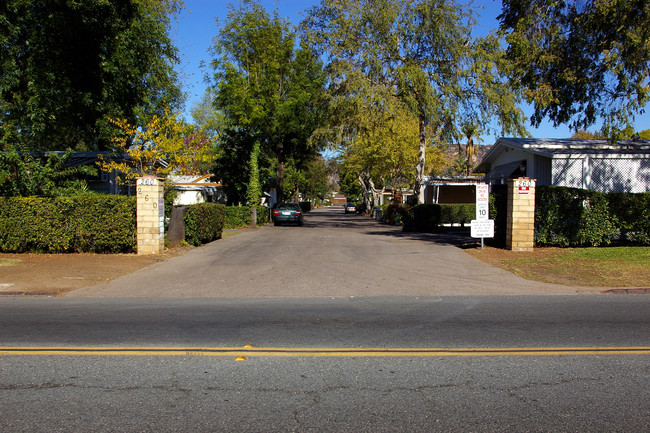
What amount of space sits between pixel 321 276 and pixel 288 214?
2406 centimetres

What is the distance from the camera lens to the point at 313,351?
19.3 feet

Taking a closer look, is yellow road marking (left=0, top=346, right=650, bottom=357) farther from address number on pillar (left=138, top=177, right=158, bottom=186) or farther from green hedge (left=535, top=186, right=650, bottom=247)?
green hedge (left=535, top=186, right=650, bottom=247)

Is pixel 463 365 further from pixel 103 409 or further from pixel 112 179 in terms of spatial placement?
pixel 112 179

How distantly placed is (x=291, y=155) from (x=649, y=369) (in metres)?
42.0

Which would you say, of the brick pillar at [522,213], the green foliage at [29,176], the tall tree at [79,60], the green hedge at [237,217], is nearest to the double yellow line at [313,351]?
the brick pillar at [522,213]

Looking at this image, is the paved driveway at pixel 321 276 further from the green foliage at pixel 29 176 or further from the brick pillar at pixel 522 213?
the green foliage at pixel 29 176

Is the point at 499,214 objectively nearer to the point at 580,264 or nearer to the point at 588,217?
the point at 588,217

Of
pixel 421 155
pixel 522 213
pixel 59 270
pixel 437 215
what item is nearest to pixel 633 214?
pixel 522 213

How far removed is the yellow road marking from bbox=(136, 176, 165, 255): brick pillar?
376 inches

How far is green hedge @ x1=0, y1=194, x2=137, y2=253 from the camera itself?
1499 cm

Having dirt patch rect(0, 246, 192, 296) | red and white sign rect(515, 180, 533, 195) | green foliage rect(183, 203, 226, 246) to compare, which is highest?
red and white sign rect(515, 180, 533, 195)

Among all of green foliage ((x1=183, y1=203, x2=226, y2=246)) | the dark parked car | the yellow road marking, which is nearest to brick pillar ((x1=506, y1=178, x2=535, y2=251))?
the yellow road marking

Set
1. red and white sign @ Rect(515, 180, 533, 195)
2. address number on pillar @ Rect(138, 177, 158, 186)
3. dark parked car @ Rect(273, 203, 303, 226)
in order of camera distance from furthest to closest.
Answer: dark parked car @ Rect(273, 203, 303, 226), red and white sign @ Rect(515, 180, 533, 195), address number on pillar @ Rect(138, 177, 158, 186)

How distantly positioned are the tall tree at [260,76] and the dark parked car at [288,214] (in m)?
5.07
